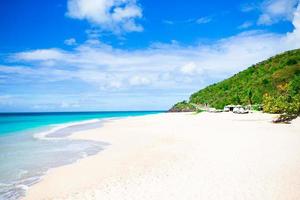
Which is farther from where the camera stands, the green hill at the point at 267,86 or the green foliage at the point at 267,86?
the green foliage at the point at 267,86

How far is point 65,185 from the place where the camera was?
28.5ft

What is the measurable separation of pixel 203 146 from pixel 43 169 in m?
7.30

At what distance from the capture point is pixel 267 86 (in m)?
61.2

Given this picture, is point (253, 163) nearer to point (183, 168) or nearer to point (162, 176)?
point (183, 168)

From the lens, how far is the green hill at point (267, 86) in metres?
40.0

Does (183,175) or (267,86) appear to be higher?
(267,86)

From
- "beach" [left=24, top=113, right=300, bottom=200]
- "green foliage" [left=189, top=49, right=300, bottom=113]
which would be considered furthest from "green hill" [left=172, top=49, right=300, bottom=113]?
"beach" [left=24, top=113, right=300, bottom=200]

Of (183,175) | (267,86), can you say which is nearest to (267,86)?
(267,86)

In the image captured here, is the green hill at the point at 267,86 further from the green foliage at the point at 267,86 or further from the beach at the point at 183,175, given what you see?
the beach at the point at 183,175

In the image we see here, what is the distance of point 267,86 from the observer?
6125 cm

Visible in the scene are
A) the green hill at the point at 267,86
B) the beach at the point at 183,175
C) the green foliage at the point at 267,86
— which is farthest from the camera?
the green foliage at the point at 267,86

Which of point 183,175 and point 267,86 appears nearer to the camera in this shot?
point 183,175

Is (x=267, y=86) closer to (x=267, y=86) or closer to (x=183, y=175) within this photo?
(x=267, y=86)

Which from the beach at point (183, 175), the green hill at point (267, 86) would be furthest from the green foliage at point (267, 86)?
the beach at point (183, 175)
